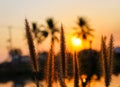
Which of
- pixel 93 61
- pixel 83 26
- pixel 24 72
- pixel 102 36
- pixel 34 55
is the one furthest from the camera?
pixel 24 72

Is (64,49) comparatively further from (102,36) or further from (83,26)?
(83,26)

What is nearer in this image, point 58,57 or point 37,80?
point 37,80

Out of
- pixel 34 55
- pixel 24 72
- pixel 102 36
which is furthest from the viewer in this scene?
pixel 24 72

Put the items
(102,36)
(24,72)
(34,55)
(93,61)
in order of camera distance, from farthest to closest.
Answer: (24,72)
(93,61)
(102,36)
(34,55)

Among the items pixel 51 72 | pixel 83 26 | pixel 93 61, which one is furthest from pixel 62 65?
pixel 83 26

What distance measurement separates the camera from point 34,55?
5.51 metres

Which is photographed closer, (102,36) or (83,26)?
(102,36)

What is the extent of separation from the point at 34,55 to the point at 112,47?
88 centimetres

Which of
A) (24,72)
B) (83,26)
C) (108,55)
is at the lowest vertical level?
(24,72)

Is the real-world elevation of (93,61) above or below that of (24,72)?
above

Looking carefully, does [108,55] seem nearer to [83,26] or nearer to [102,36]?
[102,36]

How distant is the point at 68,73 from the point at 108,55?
1.67 feet

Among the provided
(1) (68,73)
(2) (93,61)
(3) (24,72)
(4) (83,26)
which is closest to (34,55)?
(1) (68,73)

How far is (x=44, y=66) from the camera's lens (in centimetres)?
598
